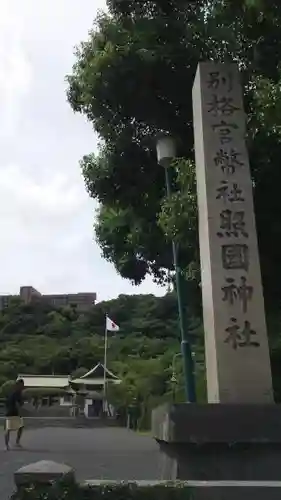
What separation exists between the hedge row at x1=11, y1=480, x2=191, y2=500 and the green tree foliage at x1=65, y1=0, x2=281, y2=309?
3795mm

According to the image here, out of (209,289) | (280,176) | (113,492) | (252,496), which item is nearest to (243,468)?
(252,496)

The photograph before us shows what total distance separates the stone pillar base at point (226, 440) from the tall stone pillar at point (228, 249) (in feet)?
2.51

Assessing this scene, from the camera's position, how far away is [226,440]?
5344 millimetres

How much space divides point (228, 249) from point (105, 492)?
10.4ft

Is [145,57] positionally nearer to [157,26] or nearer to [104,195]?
[157,26]

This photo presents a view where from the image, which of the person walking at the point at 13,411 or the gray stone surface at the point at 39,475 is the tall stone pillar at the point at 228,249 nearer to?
the gray stone surface at the point at 39,475

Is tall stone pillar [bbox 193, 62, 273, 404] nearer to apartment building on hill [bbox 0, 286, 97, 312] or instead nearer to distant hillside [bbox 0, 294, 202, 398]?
distant hillside [bbox 0, 294, 202, 398]

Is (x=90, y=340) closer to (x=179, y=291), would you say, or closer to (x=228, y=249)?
(x=179, y=291)

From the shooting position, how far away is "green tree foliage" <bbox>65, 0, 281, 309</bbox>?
7835 mm

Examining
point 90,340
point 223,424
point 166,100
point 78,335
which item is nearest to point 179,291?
point 166,100

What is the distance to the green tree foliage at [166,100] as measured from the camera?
7.84 m

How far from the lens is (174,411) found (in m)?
5.38

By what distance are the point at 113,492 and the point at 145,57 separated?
257 inches

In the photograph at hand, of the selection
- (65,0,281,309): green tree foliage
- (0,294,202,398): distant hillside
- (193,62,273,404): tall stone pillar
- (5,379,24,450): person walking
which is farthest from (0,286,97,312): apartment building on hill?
(193,62,273,404): tall stone pillar
